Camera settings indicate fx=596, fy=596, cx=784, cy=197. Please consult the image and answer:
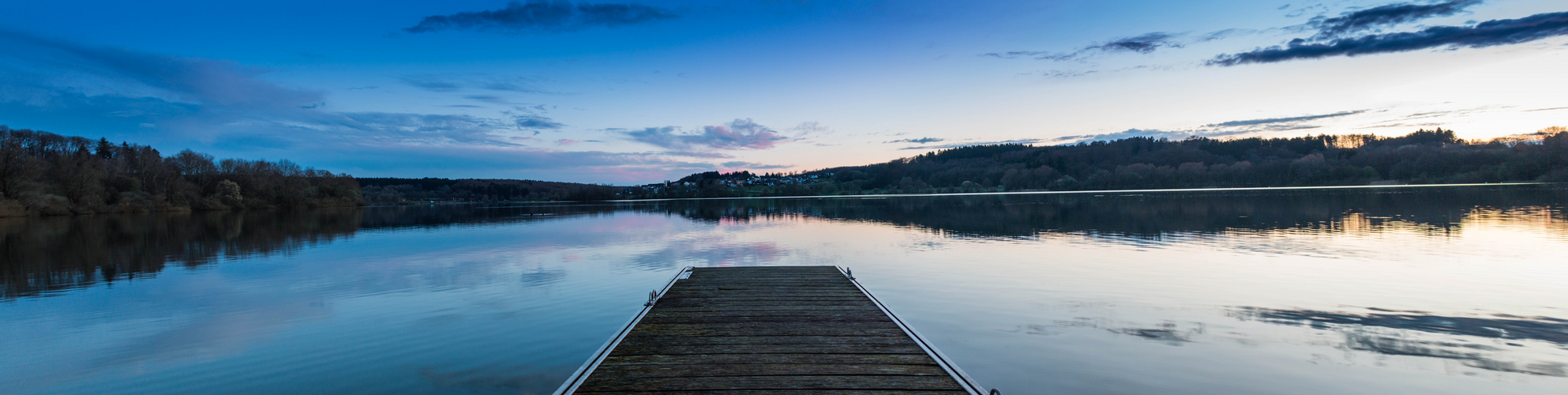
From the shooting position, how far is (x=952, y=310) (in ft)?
34.4

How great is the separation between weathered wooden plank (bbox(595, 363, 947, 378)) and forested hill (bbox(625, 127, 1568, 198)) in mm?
152248

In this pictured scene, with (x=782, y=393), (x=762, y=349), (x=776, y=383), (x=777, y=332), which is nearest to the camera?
(x=782, y=393)

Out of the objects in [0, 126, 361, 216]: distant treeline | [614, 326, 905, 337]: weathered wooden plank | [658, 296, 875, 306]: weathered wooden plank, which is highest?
[0, 126, 361, 216]: distant treeline

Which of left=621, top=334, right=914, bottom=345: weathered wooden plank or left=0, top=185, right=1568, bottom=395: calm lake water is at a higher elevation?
left=621, top=334, right=914, bottom=345: weathered wooden plank

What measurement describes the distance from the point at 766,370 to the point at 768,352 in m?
0.70

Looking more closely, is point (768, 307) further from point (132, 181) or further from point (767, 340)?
point (132, 181)

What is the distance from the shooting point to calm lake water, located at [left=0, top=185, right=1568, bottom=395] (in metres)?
6.96

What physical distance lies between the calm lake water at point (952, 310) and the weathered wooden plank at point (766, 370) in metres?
1.38

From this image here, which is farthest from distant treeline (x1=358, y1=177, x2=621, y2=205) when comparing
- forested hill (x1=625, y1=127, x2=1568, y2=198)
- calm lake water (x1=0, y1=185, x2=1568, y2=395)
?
calm lake water (x1=0, y1=185, x2=1568, y2=395)

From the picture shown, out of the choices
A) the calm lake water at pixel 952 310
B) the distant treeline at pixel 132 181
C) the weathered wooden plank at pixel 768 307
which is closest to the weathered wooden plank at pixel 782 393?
the calm lake water at pixel 952 310

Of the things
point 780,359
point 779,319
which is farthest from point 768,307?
point 780,359

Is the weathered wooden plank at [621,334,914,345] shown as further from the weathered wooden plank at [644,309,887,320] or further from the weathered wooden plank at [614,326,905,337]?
the weathered wooden plank at [644,309,887,320]

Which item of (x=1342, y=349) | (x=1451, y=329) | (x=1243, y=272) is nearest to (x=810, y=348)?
(x=1342, y=349)

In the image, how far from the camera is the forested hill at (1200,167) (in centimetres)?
11981
